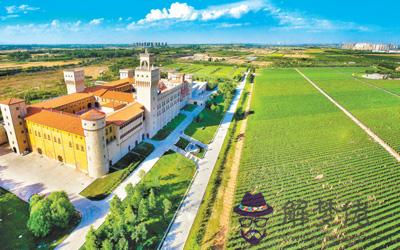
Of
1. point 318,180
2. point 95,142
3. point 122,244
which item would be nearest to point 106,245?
point 122,244

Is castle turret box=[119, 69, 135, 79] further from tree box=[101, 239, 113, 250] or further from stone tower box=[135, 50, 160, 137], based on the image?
tree box=[101, 239, 113, 250]

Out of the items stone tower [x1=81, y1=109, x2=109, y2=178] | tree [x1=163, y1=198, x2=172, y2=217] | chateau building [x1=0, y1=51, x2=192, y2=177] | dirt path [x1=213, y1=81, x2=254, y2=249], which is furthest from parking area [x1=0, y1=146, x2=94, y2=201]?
dirt path [x1=213, y1=81, x2=254, y2=249]

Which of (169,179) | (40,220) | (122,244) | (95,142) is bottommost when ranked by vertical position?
(169,179)

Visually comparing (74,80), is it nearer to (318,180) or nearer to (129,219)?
(129,219)

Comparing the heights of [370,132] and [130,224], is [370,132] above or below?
above

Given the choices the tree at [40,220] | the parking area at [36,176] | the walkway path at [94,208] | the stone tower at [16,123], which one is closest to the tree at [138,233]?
the walkway path at [94,208]

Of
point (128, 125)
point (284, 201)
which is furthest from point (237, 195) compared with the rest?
point (128, 125)

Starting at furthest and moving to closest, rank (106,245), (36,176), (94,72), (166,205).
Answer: (94,72) → (36,176) → (166,205) → (106,245)

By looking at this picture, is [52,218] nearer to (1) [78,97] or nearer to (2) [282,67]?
(1) [78,97]
